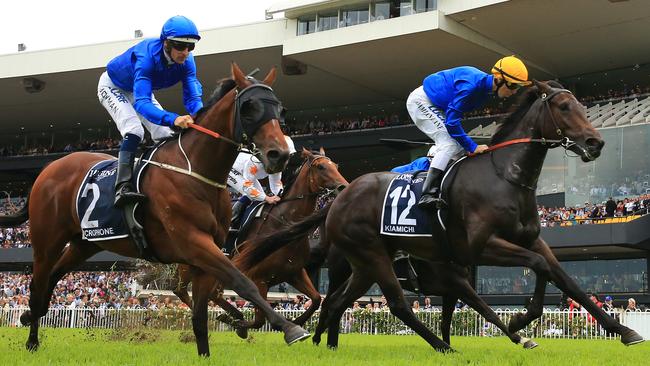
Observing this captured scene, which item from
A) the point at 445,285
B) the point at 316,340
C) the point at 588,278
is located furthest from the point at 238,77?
the point at 588,278

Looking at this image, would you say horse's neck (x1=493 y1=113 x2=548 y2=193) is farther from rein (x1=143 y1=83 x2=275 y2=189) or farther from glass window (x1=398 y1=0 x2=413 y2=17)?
glass window (x1=398 y1=0 x2=413 y2=17)

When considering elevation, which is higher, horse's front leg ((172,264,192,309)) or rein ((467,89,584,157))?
→ rein ((467,89,584,157))

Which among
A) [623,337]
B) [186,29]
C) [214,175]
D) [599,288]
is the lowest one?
[599,288]

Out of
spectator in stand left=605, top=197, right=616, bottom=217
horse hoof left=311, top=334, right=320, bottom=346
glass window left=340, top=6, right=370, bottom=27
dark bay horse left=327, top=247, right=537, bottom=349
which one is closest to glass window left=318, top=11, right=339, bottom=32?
glass window left=340, top=6, right=370, bottom=27

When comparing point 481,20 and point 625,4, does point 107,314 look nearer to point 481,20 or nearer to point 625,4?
point 481,20

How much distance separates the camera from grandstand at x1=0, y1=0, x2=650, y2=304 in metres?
24.3

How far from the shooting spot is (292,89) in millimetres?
35688

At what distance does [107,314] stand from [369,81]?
17.4m

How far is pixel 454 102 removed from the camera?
277 inches

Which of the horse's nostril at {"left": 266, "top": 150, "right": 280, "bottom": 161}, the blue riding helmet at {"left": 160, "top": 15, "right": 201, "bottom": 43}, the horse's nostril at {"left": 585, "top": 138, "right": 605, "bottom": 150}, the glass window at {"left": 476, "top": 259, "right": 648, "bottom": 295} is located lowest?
the glass window at {"left": 476, "top": 259, "right": 648, "bottom": 295}

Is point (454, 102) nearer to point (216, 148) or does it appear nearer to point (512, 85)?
point (512, 85)

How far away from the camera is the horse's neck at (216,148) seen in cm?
565

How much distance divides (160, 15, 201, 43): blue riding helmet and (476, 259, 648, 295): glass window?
22.4 m

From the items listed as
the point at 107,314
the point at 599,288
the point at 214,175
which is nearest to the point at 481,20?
the point at 599,288
